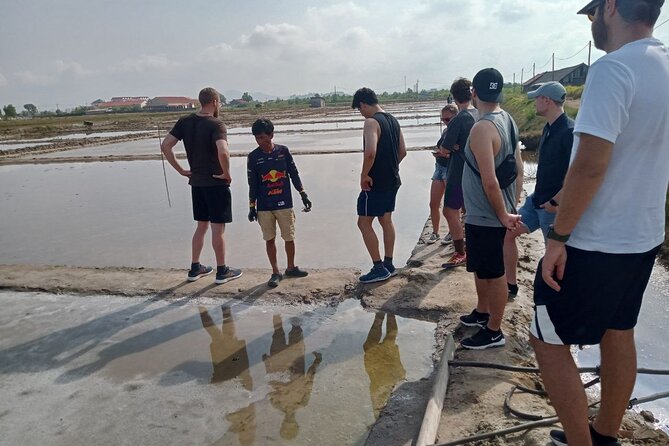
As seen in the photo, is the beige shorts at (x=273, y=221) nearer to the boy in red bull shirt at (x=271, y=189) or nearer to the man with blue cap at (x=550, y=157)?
the boy in red bull shirt at (x=271, y=189)

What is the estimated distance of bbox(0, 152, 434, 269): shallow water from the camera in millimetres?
6629

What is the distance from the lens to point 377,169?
4.89 metres

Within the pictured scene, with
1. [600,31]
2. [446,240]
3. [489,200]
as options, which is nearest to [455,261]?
[446,240]

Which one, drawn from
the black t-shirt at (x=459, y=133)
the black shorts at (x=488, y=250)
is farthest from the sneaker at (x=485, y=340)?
the black t-shirt at (x=459, y=133)

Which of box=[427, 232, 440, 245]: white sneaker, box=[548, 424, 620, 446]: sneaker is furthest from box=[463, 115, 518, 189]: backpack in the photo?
→ box=[427, 232, 440, 245]: white sneaker

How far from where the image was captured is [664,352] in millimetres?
3775

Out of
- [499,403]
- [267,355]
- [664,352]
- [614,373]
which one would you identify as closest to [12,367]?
[267,355]

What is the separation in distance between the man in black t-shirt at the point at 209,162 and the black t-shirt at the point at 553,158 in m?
3.12

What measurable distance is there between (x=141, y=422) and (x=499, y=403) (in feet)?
7.26

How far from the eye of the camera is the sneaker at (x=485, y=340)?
3.59 meters

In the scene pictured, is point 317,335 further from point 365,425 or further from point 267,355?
point 365,425

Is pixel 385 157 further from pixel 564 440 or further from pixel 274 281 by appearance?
pixel 564 440

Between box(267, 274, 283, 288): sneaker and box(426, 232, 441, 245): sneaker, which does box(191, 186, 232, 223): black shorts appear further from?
box(426, 232, 441, 245): sneaker

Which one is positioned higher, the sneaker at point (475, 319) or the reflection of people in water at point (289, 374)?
the sneaker at point (475, 319)
